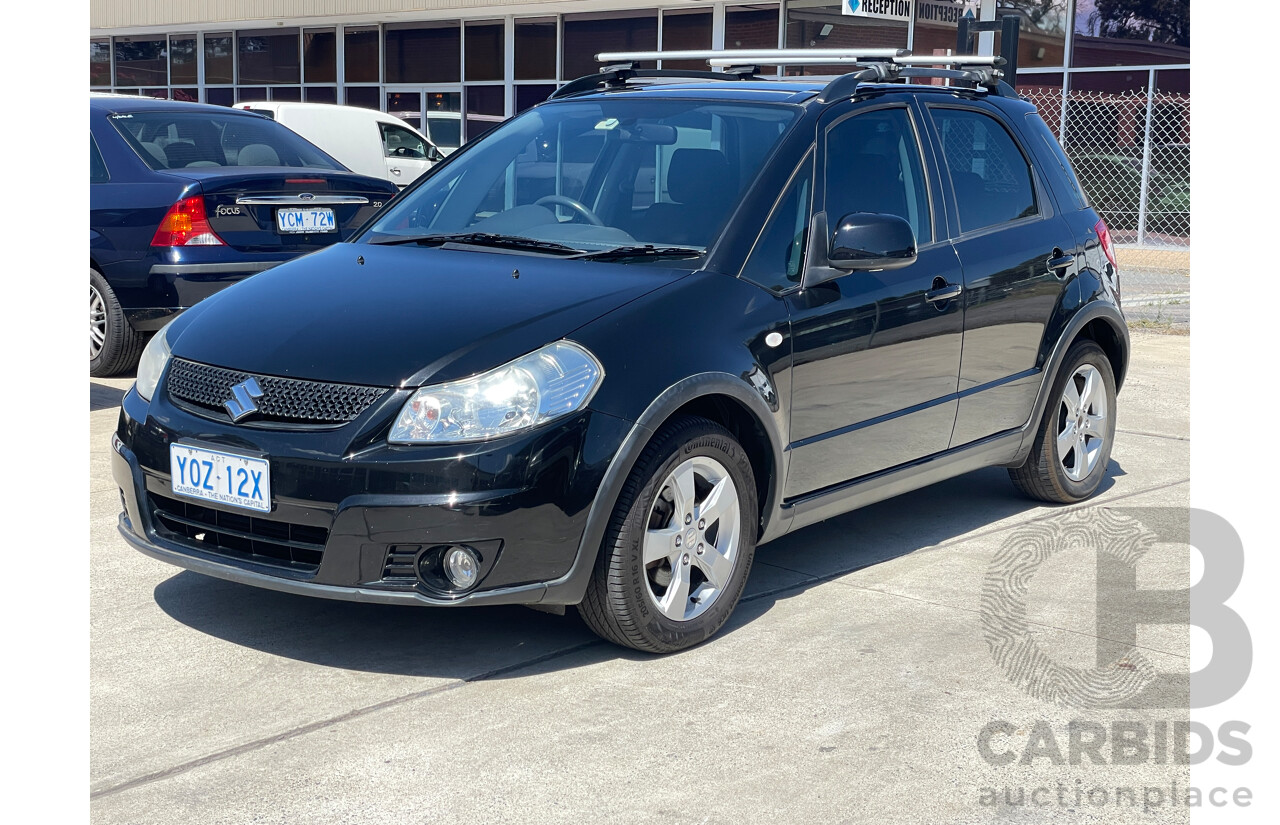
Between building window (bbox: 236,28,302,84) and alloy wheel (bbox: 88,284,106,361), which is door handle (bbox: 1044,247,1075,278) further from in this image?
building window (bbox: 236,28,302,84)

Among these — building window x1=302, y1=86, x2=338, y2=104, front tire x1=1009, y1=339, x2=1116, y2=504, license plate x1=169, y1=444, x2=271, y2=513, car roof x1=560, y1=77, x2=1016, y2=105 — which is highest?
building window x1=302, y1=86, x2=338, y2=104

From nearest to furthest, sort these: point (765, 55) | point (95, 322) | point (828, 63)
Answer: point (828, 63) → point (765, 55) → point (95, 322)

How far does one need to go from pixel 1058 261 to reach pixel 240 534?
3.65 m

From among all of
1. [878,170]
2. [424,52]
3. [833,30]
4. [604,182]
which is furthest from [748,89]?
[424,52]

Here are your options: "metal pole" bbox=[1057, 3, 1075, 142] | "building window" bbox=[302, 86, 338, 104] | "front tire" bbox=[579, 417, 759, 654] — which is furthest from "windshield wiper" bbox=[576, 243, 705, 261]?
"building window" bbox=[302, 86, 338, 104]

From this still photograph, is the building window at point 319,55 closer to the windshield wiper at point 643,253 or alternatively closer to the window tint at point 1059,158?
the window tint at point 1059,158

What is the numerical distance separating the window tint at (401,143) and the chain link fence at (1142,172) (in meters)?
8.30

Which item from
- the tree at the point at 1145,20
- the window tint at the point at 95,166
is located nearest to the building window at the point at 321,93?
the tree at the point at 1145,20

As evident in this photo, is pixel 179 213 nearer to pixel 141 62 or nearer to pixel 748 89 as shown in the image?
pixel 748 89

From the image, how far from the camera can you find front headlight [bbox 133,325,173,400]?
430 cm

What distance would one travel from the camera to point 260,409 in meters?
3.94

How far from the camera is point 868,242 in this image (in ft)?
15.2

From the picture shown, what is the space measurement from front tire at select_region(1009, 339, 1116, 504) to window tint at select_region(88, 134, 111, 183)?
5569 mm

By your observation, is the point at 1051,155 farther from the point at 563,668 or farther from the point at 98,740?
the point at 98,740
